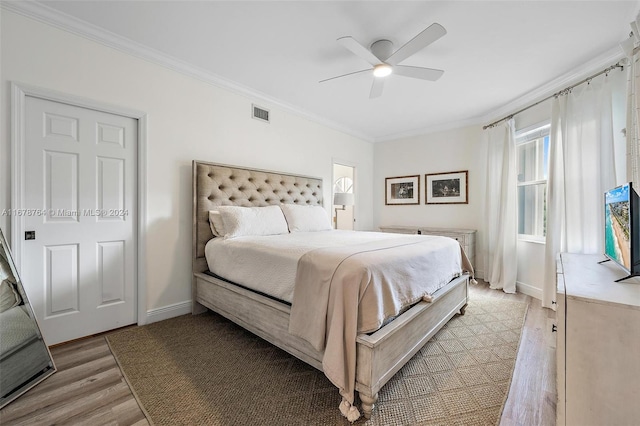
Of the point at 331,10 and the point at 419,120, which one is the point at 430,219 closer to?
the point at 419,120

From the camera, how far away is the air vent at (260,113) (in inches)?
132

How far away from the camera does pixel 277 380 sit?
1.67 m

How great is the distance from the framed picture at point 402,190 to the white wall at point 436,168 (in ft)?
0.27

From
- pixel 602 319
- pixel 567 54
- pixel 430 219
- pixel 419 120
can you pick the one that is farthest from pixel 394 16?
pixel 430 219

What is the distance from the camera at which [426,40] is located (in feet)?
6.33

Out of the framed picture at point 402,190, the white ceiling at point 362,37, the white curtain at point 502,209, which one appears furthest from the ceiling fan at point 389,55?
the framed picture at point 402,190

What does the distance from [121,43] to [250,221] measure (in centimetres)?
194

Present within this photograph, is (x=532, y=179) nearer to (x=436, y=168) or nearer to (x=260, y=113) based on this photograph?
(x=436, y=168)

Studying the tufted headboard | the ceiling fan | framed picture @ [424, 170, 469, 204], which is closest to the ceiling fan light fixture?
Answer: the ceiling fan

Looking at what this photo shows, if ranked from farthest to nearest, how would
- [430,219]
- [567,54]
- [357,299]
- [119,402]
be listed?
[430,219], [567,54], [119,402], [357,299]

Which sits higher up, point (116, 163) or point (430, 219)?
point (116, 163)

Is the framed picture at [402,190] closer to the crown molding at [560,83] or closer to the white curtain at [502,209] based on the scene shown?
the white curtain at [502,209]

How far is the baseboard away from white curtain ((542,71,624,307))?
1.25 ft

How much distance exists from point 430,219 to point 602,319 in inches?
152
